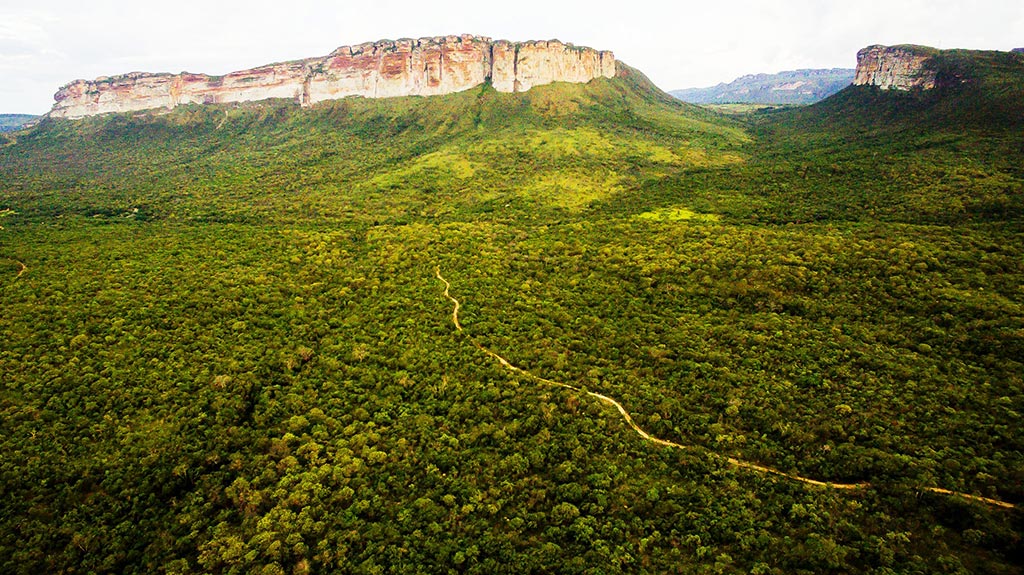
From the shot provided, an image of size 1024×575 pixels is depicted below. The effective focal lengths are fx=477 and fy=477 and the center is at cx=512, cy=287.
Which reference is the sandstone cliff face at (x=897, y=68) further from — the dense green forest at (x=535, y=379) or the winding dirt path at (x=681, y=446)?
the winding dirt path at (x=681, y=446)

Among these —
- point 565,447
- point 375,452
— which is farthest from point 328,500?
point 565,447

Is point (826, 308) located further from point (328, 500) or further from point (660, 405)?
point (328, 500)

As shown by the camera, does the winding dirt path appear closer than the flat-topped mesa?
Yes

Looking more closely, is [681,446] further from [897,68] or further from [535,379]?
[897,68]

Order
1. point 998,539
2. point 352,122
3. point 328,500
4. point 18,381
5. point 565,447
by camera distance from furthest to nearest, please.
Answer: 1. point 352,122
2. point 18,381
3. point 565,447
4. point 328,500
5. point 998,539

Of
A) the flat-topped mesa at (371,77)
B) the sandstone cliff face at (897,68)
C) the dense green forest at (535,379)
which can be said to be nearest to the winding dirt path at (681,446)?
the dense green forest at (535,379)

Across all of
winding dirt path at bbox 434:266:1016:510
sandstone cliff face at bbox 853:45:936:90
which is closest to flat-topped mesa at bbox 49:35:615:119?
sandstone cliff face at bbox 853:45:936:90

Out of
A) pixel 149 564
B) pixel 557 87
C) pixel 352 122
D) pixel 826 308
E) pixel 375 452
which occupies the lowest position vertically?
pixel 149 564

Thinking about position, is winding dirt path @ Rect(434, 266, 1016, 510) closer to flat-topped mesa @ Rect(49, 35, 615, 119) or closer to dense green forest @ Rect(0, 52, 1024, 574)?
dense green forest @ Rect(0, 52, 1024, 574)
